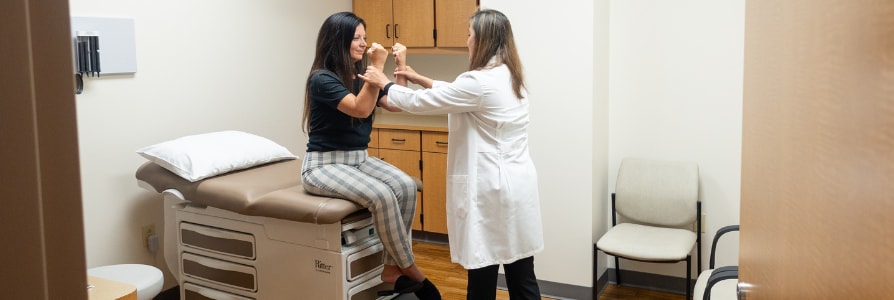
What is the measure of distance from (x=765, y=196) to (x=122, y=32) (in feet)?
11.4

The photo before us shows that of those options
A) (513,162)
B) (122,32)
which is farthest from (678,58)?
(122,32)

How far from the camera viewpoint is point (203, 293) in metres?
3.64

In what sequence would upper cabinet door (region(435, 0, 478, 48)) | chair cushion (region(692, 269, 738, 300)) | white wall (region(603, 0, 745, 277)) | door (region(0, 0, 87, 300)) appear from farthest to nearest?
upper cabinet door (region(435, 0, 478, 48))
white wall (region(603, 0, 745, 277))
chair cushion (region(692, 269, 738, 300))
door (region(0, 0, 87, 300))

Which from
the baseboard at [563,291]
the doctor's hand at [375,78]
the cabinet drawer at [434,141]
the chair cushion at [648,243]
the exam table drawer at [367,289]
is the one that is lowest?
the baseboard at [563,291]

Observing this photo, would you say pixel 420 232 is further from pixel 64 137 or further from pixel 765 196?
pixel 64 137

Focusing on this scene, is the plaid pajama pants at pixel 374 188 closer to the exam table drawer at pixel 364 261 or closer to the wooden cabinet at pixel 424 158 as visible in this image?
the exam table drawer at pixel 364 261

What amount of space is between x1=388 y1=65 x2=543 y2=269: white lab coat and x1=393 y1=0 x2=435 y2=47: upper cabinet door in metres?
1.93

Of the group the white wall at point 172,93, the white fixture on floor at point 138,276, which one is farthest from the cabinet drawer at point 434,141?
the white fixture on floor at point 138,276

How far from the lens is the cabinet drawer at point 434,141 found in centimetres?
504

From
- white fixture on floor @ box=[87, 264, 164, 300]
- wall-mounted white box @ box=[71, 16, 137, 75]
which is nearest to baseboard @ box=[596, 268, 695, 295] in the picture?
white fixture on floor @ box=[87, 264, 164, 300]

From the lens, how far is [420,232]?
5.41 metres

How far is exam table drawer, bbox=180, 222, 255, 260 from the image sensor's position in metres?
3.47

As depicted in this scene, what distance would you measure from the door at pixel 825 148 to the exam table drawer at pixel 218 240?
2912 millimetres

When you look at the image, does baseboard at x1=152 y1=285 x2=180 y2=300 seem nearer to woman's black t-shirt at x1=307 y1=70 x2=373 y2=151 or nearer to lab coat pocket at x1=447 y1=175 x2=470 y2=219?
woman's black t-shirt at x1=307 y1=70 x2=373 y2=151
